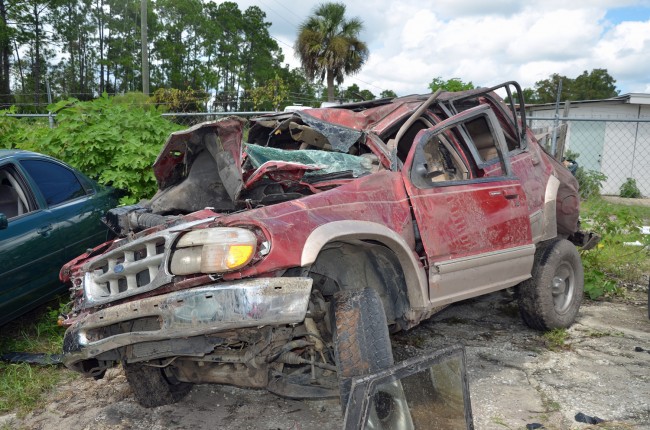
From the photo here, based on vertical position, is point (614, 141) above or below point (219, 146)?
above

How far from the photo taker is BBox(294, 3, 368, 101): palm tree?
32156 mm

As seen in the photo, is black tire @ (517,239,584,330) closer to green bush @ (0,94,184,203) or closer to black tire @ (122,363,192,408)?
black tire @ (122,363,192,408)

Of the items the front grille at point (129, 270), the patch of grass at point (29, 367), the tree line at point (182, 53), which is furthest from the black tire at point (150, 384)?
the tree line at point (182, 53)

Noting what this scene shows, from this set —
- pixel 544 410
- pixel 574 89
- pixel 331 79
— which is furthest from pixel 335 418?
pixel 574 89

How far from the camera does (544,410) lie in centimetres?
361

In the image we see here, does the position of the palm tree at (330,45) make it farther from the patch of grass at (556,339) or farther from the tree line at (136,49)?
the patch of grass at (556,339)

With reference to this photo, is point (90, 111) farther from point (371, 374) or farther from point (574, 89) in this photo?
point (574, 89)

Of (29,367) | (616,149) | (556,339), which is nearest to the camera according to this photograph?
(29,367)

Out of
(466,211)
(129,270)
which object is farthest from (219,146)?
(466,211)

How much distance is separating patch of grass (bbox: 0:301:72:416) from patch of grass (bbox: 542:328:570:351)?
153 inches

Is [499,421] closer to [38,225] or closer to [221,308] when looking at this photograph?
[221,308]

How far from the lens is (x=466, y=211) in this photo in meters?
3.89

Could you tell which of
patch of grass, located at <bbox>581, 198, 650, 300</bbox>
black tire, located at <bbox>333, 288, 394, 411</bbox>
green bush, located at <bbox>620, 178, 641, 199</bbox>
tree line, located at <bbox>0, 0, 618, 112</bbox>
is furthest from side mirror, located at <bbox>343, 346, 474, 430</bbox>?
tree line, located at <bbox>0, 0, 618, 112</bbox>

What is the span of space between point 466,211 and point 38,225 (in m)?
3.46
